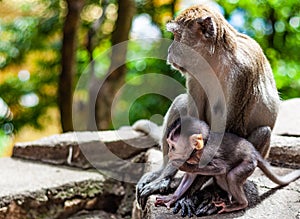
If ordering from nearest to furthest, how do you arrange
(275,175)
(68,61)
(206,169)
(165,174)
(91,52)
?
1. (206,169)
2. (275,175)
3. (165,174)
4. (68,61)
5. (91,52)

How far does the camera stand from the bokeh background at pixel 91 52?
5.16 m

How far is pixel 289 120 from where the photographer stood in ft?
12.8

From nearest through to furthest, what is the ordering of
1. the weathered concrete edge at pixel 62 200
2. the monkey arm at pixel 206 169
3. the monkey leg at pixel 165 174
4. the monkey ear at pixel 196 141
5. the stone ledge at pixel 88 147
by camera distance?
1. the monkey ear at pixel 196 141
2. the monkey arm at pixel 206 169
3. the monkey leg at pixel 165 174
4. the weathered concrete edge at pixel 62 200
5. the stone ledge at pixel 88 147

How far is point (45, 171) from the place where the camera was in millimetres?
3688

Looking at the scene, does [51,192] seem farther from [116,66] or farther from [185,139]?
[116,66]

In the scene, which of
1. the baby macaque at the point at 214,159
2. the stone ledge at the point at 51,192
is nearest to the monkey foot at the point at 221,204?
the baby macaque at the point at 214,159

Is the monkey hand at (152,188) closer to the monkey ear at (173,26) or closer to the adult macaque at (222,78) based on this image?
the adult macaque at (222,78)

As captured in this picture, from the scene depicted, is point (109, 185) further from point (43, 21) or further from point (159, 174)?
point (43, 21)

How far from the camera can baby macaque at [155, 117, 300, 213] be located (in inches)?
92.0

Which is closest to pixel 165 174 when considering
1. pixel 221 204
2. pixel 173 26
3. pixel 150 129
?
pixel 221 204

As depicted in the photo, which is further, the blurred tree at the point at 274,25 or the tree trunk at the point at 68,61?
the blurred tree at the point at 274,25

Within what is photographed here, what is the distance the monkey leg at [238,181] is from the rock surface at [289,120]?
1224 millimetres

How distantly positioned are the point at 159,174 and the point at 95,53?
318 cm

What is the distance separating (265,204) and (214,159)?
0.42 meters
